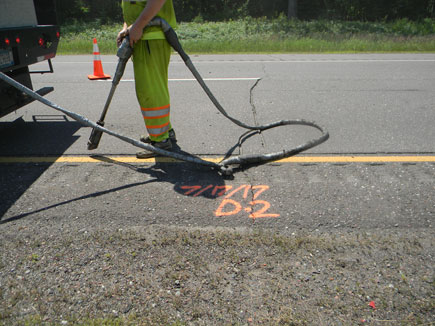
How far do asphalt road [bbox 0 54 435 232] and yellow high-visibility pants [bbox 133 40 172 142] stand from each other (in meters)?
0.44

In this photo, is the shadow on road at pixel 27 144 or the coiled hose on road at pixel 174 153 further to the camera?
the coiled hose on road at pixel 174 153

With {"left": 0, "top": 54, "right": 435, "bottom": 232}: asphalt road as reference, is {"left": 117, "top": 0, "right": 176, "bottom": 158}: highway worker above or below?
above

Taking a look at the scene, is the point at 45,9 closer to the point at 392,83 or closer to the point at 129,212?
the point at 129,212

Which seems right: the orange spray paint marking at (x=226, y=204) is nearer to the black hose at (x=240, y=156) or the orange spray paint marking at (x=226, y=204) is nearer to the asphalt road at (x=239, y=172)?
the asphalt road at (x=239, y=172)

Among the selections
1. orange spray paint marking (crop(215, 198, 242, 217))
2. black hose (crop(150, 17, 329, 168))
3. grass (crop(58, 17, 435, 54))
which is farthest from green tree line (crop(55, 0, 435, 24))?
orange spray paint marking (crop(215, 198, 242, 217))

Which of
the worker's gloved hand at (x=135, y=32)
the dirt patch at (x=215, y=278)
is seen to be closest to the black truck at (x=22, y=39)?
the worker's gloved hand at (x=135, y=32)

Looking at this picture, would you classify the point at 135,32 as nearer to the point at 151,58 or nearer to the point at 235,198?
the point at 151,58

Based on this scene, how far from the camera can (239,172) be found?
333 cm

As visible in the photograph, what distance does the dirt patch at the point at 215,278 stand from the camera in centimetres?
178

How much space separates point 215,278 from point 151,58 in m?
2.15

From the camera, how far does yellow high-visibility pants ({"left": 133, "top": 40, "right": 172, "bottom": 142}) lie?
3295 millimetres

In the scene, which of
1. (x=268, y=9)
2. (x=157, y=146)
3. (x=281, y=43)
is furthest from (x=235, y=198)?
(x=268, y=9)

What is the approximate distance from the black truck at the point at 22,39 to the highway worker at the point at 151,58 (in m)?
1.29

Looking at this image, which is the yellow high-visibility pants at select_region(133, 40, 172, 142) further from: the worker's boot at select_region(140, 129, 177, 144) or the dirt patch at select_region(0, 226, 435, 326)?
the dirt patch at select_region(0, 226, 435, 326)
